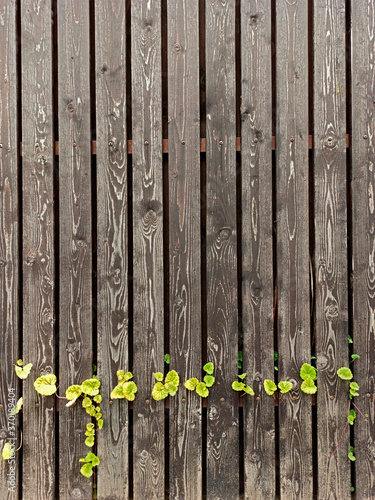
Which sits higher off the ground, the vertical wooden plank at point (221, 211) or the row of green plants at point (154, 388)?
the vertical wooden plank at point (221, 211)

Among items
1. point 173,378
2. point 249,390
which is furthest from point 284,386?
point 173,378

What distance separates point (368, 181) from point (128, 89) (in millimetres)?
1397

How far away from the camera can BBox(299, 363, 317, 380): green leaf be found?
64.9 inches

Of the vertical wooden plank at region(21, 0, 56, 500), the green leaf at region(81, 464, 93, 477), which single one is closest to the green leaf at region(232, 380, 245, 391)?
the green leaf at region(81, 464, 93, 477)

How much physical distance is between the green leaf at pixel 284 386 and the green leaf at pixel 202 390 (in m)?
0.38

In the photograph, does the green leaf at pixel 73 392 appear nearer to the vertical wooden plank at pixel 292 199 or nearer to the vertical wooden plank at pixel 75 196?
the vertical wooden plank at pixel 75 196

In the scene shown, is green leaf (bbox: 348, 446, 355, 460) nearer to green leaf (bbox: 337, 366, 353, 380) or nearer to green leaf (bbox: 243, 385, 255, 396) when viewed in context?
green leaf (bbox: 337, 366, 353, 380)

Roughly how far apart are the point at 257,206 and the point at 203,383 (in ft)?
3.16

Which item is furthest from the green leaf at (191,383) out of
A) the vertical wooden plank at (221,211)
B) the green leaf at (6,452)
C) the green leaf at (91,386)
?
the green leaf at (6,452)

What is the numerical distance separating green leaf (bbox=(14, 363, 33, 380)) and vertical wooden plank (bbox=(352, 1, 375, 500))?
5.65 ft

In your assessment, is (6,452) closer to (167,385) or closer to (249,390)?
(167,385)

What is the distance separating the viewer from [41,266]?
1.71 m

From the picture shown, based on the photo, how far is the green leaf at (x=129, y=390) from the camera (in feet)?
5.41

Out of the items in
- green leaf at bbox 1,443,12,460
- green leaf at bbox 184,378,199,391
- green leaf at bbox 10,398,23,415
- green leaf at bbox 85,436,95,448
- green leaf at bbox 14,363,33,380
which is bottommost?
green leaf at bbox 1,443,12,460
